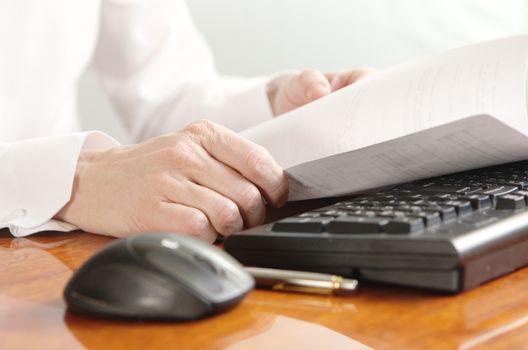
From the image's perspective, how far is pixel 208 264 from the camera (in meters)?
0.44

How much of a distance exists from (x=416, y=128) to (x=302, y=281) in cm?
22

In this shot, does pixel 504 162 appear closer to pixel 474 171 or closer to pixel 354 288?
pixel 474 171

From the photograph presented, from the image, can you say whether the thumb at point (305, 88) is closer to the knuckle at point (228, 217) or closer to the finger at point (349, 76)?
the finger at point (349, 76)

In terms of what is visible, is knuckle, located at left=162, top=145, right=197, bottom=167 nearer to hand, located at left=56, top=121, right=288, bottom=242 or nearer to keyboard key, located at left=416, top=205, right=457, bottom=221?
hand, located at left=56, top=121, right=288, bottom=242

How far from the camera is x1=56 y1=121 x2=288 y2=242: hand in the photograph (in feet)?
2.09

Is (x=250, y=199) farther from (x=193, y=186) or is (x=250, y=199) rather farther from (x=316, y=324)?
(x=316, y=324)

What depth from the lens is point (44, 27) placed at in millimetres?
1234

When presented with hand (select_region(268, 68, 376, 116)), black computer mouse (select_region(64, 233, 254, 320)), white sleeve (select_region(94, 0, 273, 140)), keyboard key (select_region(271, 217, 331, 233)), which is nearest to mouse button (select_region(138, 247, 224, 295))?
black computer mouse (select_region(64, 233, 254, 320))

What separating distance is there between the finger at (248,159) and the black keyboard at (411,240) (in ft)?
0.25

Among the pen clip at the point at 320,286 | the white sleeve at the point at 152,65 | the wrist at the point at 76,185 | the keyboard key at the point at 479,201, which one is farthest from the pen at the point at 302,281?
the white sleeve at the point at 152,65

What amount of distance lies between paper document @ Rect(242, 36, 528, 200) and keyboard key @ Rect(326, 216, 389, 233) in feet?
0.39

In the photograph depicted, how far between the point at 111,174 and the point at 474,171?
1.02 feet

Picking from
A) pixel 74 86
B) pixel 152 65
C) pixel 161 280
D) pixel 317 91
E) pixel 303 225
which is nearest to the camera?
pixel 161 280

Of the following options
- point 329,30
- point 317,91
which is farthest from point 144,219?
point 329,30
